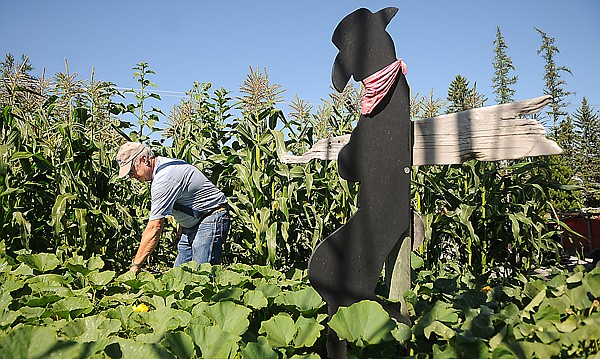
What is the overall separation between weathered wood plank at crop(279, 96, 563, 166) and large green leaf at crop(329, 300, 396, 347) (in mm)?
650

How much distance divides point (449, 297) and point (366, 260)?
52 centimetres

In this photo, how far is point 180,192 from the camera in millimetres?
3254

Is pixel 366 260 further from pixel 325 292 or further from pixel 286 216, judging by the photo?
pixel 286 216

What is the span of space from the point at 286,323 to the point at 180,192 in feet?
6.10

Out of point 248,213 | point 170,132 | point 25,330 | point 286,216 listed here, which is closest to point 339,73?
point 25,330

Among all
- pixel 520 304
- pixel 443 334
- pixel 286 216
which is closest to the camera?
pixel 443 334

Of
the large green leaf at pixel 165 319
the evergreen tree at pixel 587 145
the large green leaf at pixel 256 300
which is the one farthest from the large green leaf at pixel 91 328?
the evergreen tree at pixel 587 145

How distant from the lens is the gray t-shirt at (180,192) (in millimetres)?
3150

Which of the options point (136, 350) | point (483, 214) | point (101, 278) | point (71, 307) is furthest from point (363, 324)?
point (483, 214)

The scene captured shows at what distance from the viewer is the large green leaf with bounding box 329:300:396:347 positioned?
1506 millimetres

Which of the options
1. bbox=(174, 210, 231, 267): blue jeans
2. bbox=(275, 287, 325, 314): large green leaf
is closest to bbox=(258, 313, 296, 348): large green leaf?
bbox=(275, 287, 325, 314): large green leaf

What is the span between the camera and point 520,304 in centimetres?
194

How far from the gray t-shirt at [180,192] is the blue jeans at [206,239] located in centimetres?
6

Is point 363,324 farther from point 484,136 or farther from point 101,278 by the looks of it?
point 101,278
